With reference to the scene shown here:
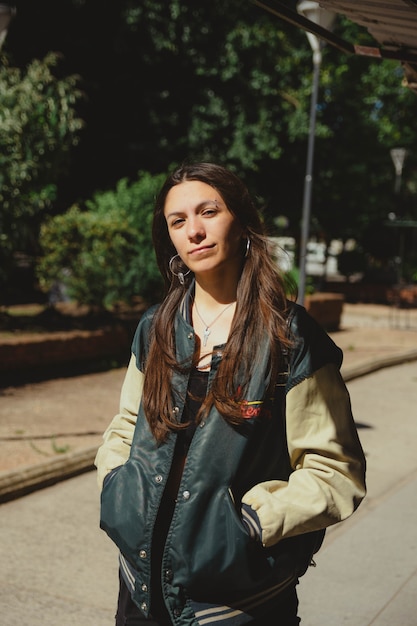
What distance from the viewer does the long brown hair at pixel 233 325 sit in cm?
193

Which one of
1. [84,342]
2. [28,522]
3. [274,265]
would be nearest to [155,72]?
[84,342]

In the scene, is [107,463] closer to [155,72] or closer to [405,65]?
[405,65]

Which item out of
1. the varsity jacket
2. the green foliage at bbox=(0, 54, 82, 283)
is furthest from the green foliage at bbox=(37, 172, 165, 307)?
the varsity jacket

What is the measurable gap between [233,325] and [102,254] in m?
10.8

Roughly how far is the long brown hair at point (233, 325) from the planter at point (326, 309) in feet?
50.0

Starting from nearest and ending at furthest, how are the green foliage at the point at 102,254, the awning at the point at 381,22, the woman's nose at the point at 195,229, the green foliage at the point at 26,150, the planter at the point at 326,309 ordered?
the woman's nose at the point at 195,229 < the awning at the point at 381,22 < the green foliage at the point at 26,150 < the green foliage at the point at 102,254 < the planter at the point at 326,309

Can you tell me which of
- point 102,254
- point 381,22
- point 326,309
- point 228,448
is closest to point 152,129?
point 326,309

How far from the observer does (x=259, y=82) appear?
19.9 metres

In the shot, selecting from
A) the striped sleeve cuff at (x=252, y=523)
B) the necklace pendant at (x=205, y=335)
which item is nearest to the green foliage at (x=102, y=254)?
the necklace pendant at (x=205, y=335)

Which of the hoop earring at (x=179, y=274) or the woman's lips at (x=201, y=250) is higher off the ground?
the woman's lips at (x=201, y=250)

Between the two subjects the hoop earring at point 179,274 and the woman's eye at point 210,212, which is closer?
the woman's eye at point 210,212

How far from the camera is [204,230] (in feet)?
6.69

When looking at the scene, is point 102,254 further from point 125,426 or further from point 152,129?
point 125,426

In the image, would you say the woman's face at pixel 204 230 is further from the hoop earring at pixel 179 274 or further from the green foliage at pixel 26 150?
the green foliage at pixel 26 150
